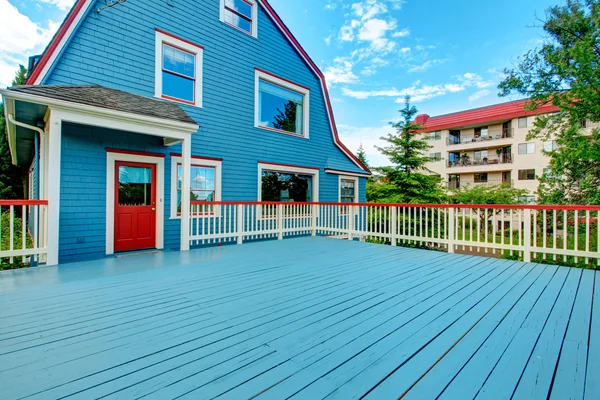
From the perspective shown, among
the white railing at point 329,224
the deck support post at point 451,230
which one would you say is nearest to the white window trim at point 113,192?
the white railing at point 329,224

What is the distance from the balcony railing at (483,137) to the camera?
75.3 feet

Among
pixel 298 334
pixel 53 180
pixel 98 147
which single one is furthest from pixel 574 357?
pixel 98 147

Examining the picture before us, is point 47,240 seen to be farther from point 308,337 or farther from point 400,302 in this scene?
point 400,302

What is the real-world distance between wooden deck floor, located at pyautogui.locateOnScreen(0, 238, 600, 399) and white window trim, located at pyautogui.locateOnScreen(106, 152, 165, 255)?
5.04 ft

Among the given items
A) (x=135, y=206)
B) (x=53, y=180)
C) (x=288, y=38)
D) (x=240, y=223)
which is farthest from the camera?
(x=288, y=38)

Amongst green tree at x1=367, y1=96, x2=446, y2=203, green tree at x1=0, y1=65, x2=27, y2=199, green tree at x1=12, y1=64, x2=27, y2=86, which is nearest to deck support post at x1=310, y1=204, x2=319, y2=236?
green tree at x1=367, y1=96, x2=446, y2=203

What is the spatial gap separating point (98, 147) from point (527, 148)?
27.3m

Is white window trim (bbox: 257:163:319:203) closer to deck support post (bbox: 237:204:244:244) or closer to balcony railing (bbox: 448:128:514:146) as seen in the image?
deck support post (bbox: 237:204:244:244)

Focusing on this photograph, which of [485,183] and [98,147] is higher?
[485,183]

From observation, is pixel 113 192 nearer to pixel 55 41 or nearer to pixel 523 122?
pixel 55 41

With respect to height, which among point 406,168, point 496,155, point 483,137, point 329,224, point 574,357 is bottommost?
point 574,357

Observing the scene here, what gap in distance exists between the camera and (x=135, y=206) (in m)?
5.82

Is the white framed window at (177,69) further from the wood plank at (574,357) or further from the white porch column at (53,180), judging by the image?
the wood plank at (574,357)

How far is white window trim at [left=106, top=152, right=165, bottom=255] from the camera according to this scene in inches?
213
